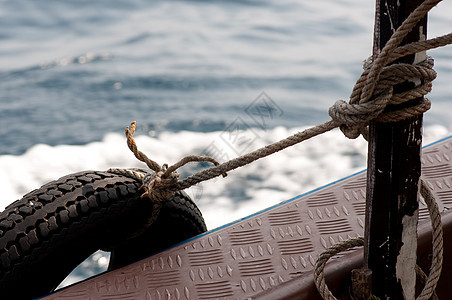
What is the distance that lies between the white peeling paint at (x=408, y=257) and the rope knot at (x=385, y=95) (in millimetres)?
224

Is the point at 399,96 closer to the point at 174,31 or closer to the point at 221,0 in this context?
the point at 174,31

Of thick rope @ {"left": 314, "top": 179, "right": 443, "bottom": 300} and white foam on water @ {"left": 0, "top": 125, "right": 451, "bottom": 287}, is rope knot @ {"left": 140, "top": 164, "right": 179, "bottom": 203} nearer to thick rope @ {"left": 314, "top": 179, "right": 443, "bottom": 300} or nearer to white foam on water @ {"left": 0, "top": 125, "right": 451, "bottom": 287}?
thick rope @ {"left": 314, "top": 179, "right": 443, "bottom": 300}

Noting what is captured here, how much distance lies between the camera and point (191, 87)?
18.6 ft

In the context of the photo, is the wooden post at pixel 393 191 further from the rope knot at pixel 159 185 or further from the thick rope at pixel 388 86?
the rope knot at pixel 159 185

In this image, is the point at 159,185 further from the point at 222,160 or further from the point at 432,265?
the point at 222,160

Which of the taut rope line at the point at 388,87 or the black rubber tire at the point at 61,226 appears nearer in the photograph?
the taut rope line at the point at 388,87

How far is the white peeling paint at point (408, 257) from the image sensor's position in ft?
3.88

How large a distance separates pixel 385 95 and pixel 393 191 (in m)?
0.20

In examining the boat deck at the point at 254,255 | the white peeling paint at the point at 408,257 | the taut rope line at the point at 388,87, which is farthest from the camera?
the boat deck at the point at 254,255

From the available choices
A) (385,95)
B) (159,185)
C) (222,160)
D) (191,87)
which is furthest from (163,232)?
(191,87)

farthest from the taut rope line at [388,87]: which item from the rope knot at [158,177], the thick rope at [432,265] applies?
the rope knot at [158,177]

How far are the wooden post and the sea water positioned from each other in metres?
2.24

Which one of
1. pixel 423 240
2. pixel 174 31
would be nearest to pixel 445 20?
pixel 174 31

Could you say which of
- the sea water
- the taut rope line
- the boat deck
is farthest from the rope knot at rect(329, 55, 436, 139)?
the sea water
